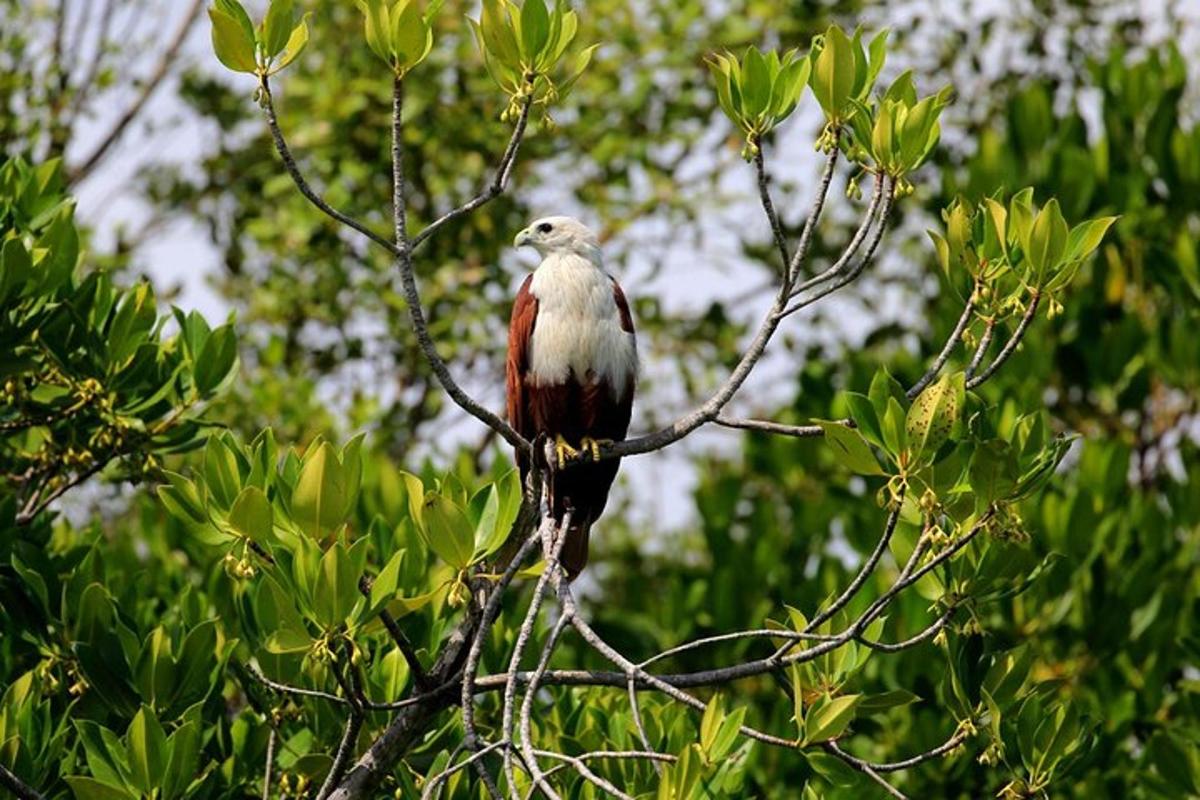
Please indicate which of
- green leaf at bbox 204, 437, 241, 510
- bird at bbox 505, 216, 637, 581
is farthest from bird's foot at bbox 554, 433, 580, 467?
green leaf at bbox 204, 437, 241, 510

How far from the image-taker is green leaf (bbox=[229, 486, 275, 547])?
10.2 feet

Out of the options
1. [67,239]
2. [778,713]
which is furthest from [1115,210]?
[67,239]

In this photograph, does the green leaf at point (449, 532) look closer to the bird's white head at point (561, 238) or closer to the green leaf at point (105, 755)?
the green leaf at point (105, 755)

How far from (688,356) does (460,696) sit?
16.6ft

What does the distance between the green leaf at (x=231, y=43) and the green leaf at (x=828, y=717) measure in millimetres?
1577

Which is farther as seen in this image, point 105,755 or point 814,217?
point 105,755

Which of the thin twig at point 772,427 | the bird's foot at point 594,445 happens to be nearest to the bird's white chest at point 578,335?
the bird's foot at point 594,445

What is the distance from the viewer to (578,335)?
181 inches

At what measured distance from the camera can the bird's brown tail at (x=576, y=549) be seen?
Result: 14.9ft

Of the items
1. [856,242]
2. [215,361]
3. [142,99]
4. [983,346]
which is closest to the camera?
[856,242]

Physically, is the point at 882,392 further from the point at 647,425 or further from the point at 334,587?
the point at 647,425

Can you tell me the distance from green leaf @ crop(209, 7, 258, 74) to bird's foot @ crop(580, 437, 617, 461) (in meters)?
1.13

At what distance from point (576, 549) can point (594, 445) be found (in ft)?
1.80

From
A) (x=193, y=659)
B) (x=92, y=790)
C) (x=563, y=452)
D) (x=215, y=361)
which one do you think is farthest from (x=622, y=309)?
(x=92, y=790)
